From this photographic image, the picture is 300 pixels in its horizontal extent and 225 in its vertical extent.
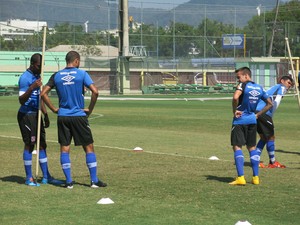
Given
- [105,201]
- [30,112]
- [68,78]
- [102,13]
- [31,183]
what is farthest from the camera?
[102,13]

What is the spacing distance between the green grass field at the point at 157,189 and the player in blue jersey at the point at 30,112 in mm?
404

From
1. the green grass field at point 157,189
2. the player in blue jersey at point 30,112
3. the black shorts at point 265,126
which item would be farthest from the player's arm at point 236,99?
the black shorts at point 265,126

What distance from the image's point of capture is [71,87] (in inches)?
471

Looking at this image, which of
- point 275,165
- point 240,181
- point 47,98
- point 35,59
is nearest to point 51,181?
point 47,98

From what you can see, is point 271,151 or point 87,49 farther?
point 87,49

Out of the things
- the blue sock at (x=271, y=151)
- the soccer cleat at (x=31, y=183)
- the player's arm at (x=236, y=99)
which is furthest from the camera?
the blue sock at (x=271, y=151)

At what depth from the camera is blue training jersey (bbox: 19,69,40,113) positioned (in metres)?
12.7

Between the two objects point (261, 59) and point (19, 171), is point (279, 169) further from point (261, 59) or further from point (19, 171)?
point (261, 59)

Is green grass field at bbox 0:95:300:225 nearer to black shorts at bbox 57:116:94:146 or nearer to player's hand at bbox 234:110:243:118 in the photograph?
black shorts at bbox 57:116:94:146

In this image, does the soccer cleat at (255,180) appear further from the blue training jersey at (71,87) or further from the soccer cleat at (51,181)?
the soccer cleat at (51,181)

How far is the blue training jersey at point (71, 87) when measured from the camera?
11922 mm

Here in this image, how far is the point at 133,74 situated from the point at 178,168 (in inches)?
2588

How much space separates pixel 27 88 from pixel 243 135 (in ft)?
12.4

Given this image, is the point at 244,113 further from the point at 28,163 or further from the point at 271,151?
the point at 28,163
